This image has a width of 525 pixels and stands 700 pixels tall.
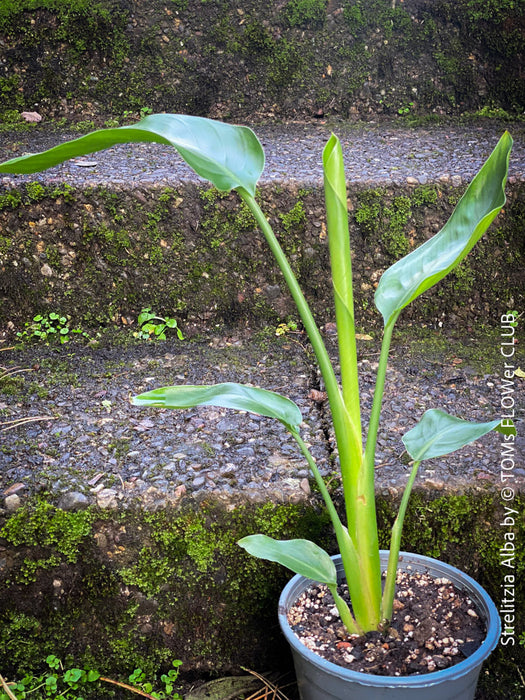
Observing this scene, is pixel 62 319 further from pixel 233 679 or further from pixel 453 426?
pixel 453 426

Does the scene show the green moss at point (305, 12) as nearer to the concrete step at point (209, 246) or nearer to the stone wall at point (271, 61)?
the stone wall at point (271, 61)

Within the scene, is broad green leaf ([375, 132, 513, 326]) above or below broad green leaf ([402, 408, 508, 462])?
above

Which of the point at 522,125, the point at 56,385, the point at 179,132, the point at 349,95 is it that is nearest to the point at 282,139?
the point at 349,95

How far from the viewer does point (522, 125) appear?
6.28 ft

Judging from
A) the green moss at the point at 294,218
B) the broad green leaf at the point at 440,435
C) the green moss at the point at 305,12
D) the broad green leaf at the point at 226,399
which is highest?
the green moss at the point at 305,12

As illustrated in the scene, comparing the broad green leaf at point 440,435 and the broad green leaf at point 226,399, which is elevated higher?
the broad green leaf at point 226,399

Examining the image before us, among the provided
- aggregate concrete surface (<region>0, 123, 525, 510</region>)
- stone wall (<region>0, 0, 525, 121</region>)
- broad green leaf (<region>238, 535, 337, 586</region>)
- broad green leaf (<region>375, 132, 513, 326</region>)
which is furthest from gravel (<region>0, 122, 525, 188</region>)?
broad green leaf (<region>238, 535, 337, 586</region>)

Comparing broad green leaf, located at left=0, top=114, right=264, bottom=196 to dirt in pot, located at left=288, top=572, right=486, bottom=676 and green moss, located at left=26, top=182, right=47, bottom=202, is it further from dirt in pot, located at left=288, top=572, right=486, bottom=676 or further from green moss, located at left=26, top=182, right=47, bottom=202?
green moss, located at left=26, top=182, right=47, bottom=202

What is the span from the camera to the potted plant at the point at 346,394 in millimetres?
714

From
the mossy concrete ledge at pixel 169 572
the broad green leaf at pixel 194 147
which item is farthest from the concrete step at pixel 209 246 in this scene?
the broad green leaf at pixel 194 147

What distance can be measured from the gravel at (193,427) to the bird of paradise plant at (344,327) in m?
0.19

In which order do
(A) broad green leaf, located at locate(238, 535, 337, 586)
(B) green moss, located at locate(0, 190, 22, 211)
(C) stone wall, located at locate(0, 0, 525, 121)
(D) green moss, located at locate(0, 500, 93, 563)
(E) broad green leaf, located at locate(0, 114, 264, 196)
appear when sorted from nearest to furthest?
(E) broad green leaf, located at locate(0, 114, 264, 196)
(A) broad green leaf, located at locate(238, 535, 337, 586)
(D) green moss, located at locate(0, 500, 93, 563)
(B) green moss, located at locate(0, 190, 22, 211)
(C) stone wall, located at locate(0, 0, 525, 121)

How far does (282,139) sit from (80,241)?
757mm

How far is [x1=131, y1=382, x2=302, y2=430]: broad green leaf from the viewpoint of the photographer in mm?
750
